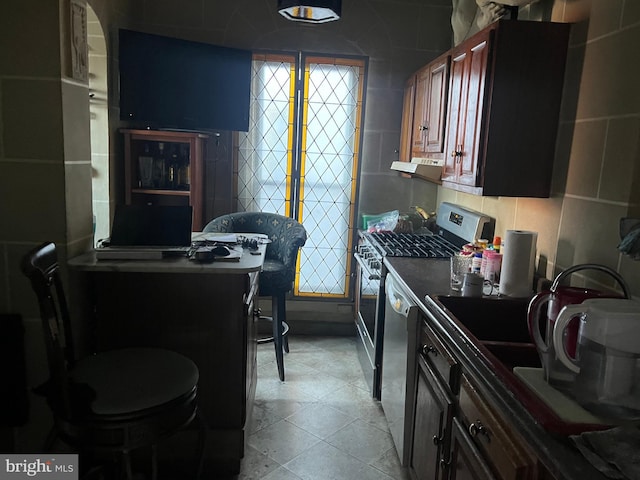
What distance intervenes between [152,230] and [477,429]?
57.5 inches

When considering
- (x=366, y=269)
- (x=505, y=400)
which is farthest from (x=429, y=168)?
(x=505, y=400)

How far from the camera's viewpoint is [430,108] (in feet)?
9.93

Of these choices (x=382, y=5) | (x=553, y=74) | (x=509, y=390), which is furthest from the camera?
(x=382, y=5)

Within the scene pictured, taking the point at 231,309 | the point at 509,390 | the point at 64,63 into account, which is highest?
the point at 64,63

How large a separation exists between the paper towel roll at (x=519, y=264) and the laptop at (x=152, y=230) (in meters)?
1.31

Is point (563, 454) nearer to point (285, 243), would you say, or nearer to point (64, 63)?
point (64, 63)

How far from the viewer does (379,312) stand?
2.72m

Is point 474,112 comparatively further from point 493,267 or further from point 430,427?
point 430,427

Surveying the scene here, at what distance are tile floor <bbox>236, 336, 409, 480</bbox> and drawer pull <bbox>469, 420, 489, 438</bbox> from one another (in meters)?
→ 1.04

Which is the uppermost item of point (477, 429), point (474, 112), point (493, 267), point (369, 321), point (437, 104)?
point (437, 104)

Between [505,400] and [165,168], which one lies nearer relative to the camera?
[505,400]

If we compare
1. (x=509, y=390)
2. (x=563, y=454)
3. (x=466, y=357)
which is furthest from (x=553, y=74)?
(x=563, y=454)

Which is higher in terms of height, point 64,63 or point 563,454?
point 64,63

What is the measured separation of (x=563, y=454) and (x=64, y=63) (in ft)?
6.52
